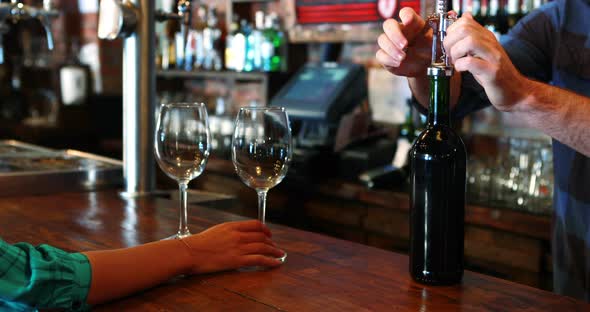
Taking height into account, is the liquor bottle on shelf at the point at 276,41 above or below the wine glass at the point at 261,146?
above

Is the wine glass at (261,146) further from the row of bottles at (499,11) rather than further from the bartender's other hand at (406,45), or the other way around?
the row of bottles at (499,11)

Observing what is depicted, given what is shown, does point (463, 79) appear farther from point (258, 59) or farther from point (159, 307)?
point (258, 59)

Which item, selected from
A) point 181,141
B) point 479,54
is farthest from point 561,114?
point 181,141

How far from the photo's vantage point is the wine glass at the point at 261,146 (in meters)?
1.12

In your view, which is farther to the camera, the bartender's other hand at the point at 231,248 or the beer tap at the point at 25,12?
the beer tap at the point at 25,12

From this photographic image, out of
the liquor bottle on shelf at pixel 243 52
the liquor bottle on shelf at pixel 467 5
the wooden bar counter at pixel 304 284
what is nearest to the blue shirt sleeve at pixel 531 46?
the wooden bar counter at pixel 304 284

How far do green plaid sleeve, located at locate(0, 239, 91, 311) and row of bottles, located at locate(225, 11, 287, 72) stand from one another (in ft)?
9.63

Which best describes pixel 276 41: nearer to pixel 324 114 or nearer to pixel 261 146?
pixel 324 114

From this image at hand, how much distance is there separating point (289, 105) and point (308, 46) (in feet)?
Result: 2.60

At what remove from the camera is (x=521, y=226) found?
2385mm

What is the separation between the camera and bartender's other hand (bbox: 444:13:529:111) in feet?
3.34

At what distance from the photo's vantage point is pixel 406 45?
3.78 feet

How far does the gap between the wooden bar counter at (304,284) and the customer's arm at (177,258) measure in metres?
0.02

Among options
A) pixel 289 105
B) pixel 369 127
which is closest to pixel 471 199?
pixel 369 127
